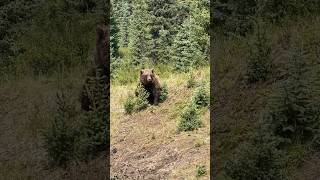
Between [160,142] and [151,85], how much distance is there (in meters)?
2.82

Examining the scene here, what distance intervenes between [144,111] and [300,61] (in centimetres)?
520

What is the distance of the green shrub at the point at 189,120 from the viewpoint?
12016mm

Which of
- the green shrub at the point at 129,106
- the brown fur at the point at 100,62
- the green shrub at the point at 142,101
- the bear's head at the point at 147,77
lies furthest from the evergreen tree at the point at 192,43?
the brown fur at the point at 100,62

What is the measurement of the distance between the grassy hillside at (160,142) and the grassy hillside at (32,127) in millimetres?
644

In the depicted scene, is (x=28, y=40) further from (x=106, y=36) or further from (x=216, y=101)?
(x=216, y=101)

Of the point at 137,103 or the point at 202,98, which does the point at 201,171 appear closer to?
the point at 202,98

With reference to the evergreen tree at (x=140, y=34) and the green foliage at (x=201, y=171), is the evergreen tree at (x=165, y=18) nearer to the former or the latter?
the evergreen tree at (x=140, y=34)

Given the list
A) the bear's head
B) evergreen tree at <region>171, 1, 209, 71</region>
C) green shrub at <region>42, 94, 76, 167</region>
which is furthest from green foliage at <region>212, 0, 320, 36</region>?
green shrub at <region>42, 94, 76, 167</region>

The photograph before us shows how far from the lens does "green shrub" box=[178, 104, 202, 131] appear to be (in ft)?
39.4

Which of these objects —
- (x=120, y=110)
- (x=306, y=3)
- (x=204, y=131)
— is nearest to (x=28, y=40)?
(x=120, y=110)

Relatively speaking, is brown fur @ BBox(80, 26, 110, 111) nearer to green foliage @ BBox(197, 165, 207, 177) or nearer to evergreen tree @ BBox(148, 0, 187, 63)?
green foliage @ BBox(197, 165, 207, 177)

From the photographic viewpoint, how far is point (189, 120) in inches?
482

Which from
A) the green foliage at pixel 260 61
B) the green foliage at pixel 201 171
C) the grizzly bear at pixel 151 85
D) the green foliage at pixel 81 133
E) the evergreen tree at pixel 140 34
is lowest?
the green foliage at pixel 201 171

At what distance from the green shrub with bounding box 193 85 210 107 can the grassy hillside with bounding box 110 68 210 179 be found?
0.27 m
